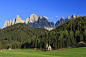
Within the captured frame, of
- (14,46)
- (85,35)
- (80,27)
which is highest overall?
(80,27)

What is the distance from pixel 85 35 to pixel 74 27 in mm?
58892

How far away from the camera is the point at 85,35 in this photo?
126m

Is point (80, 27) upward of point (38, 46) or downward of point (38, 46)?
upward

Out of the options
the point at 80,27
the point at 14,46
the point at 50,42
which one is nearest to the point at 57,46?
the point at 50,42

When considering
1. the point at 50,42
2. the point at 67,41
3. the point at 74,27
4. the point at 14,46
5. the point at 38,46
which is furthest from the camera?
the point at 14,46

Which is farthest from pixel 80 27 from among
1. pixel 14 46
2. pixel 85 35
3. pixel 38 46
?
pixel 14 46

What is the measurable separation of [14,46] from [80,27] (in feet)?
366

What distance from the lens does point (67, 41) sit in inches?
4783

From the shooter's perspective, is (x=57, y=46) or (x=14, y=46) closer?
(x=57, y=46)

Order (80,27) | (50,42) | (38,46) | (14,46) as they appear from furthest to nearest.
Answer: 1. (14,46)
2. (80,27)
3. (38,46)
4. (50,42)

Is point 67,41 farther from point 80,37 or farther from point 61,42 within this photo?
point 80,37

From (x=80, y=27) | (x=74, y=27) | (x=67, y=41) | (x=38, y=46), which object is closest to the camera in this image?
(x=67, y=41)

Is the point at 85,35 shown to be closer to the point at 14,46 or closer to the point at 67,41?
the point at 67,41

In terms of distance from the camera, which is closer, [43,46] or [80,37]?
[80,37]
